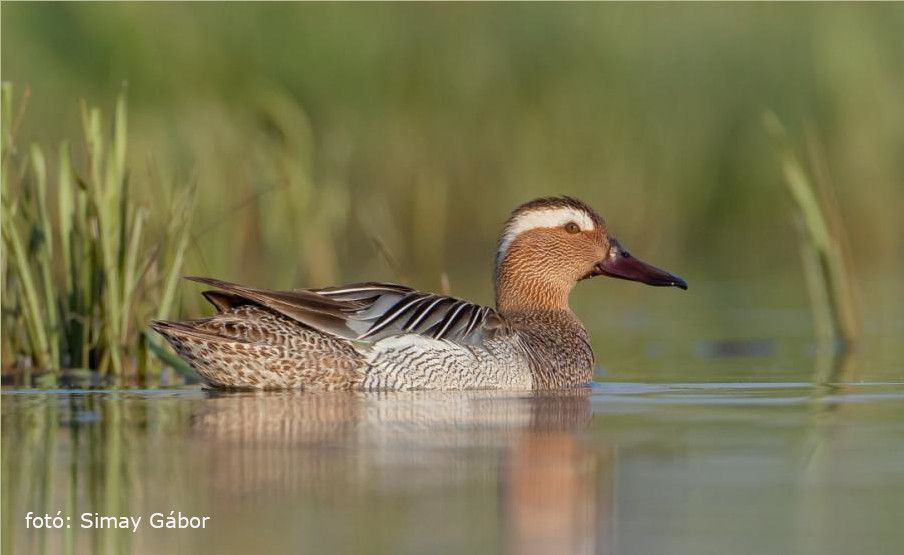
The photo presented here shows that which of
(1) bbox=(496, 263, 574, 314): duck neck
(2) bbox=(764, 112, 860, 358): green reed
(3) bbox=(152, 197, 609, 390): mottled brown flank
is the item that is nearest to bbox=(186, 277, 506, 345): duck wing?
(3) bbox=(152, 197, 609, 390): mottled brown flank

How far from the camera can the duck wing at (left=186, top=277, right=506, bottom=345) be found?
732 centimetres

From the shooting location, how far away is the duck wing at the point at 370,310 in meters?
7.32

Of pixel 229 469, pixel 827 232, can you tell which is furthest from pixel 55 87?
pixel 229 469

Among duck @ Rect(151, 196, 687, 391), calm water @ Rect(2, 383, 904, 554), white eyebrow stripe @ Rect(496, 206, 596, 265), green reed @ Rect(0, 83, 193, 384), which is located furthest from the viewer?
white eyebrow stripe @ Rect(496, 206, 596, 265)

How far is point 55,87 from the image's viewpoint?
1278cm

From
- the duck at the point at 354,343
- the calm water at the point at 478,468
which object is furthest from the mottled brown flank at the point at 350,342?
the calm water at the point at 478,468

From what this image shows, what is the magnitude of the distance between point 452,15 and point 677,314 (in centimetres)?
400

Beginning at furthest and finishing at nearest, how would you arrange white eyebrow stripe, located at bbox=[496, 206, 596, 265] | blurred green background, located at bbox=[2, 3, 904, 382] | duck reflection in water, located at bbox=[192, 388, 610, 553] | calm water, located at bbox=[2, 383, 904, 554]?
blurred green background, located at bbox=[2, 3, 904, 382]
white eyebrow stripe, located at bbox=[496, 206, 596, 265]
duck reflection in water, located at bbox=[192, 388, 610, 553]
calm water, located at bbox=[2, 383, 904, 554]

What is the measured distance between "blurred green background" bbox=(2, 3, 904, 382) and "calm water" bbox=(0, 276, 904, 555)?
18.5 feet

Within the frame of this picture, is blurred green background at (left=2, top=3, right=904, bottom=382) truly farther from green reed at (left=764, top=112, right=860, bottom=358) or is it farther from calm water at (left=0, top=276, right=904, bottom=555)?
calm water at (left=0, top=276, right=904, bottom=555)

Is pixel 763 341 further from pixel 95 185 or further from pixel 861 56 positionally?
pixel 861 56

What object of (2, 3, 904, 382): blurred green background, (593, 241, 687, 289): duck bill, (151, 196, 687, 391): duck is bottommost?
(151, 196, 687, 391): duck

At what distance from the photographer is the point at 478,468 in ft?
16.9

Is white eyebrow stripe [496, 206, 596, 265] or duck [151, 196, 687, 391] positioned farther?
white eyebrow stripe [496, 206, 596, 265]
